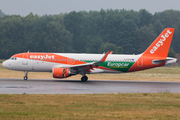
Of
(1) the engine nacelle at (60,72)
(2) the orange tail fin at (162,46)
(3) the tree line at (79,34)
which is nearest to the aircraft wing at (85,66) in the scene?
(1) the engine nacelle at (60,72)

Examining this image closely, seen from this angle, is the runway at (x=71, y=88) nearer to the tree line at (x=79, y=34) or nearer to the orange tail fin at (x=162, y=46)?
the orange tail fin at (x=162, y=46)

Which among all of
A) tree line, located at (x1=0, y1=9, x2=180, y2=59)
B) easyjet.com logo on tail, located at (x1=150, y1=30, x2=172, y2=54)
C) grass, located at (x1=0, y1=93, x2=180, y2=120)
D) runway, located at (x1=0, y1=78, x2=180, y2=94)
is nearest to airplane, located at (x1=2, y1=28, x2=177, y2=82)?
easyjet.com logo on tail, located at (x1=150, y1=30, x2=172, y2=54)

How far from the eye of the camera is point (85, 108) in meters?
15.0

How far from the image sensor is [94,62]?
1305 inches

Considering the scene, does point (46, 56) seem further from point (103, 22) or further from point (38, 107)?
point (103, 22)

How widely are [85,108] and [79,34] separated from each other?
351 ft

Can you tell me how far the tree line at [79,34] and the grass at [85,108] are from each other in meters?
78.5

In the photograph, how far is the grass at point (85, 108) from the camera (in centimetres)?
1304

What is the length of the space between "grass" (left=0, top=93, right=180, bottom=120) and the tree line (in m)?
78.5

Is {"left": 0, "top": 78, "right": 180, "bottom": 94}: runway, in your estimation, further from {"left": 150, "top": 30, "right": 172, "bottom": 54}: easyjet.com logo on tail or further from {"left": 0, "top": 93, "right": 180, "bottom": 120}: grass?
{"left": 150, "top": 30, "right": 172, "bottom": 54}: easyjet.com logo on tail

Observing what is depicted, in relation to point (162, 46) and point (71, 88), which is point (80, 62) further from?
point (162, 46)

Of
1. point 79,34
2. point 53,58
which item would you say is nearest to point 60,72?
point 53,58

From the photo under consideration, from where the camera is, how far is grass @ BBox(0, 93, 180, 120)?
42.8 feet

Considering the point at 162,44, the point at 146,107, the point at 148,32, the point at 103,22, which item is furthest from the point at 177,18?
the point at 146,107
